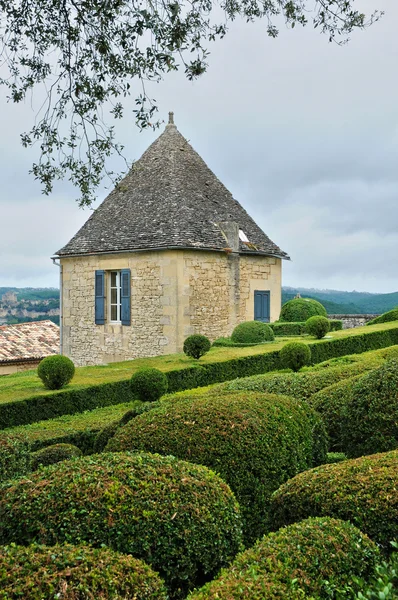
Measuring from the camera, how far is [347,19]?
27.8 ft

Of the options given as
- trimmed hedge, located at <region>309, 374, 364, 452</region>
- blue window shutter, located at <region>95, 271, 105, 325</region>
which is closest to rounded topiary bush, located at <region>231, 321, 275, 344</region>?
blue window shutter, located at <region>95, 271, 105, 325</region>

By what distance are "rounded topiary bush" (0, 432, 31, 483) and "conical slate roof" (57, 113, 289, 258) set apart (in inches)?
531

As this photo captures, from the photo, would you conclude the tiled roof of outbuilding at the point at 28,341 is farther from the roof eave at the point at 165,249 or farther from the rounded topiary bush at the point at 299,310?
the rounded topiary bush at the point at 299,310

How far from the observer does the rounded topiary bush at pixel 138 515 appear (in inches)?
123

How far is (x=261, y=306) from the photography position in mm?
21500

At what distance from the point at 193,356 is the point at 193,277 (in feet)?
17.8

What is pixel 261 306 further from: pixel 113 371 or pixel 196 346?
pixel 113 371

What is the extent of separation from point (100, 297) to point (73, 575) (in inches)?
714

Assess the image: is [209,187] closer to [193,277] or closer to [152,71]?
[193,277]

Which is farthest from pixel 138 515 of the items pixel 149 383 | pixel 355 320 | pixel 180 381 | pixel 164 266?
pixel 355 320

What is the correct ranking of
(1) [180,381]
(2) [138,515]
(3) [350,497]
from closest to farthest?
(2) [138,515], (3) [350,497], (1) [180,381]

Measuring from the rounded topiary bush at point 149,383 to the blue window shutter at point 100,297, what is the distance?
10.2 m

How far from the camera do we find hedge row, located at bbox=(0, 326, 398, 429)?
10.5 meters

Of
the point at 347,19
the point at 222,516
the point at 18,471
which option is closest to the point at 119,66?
the point at 347,19
